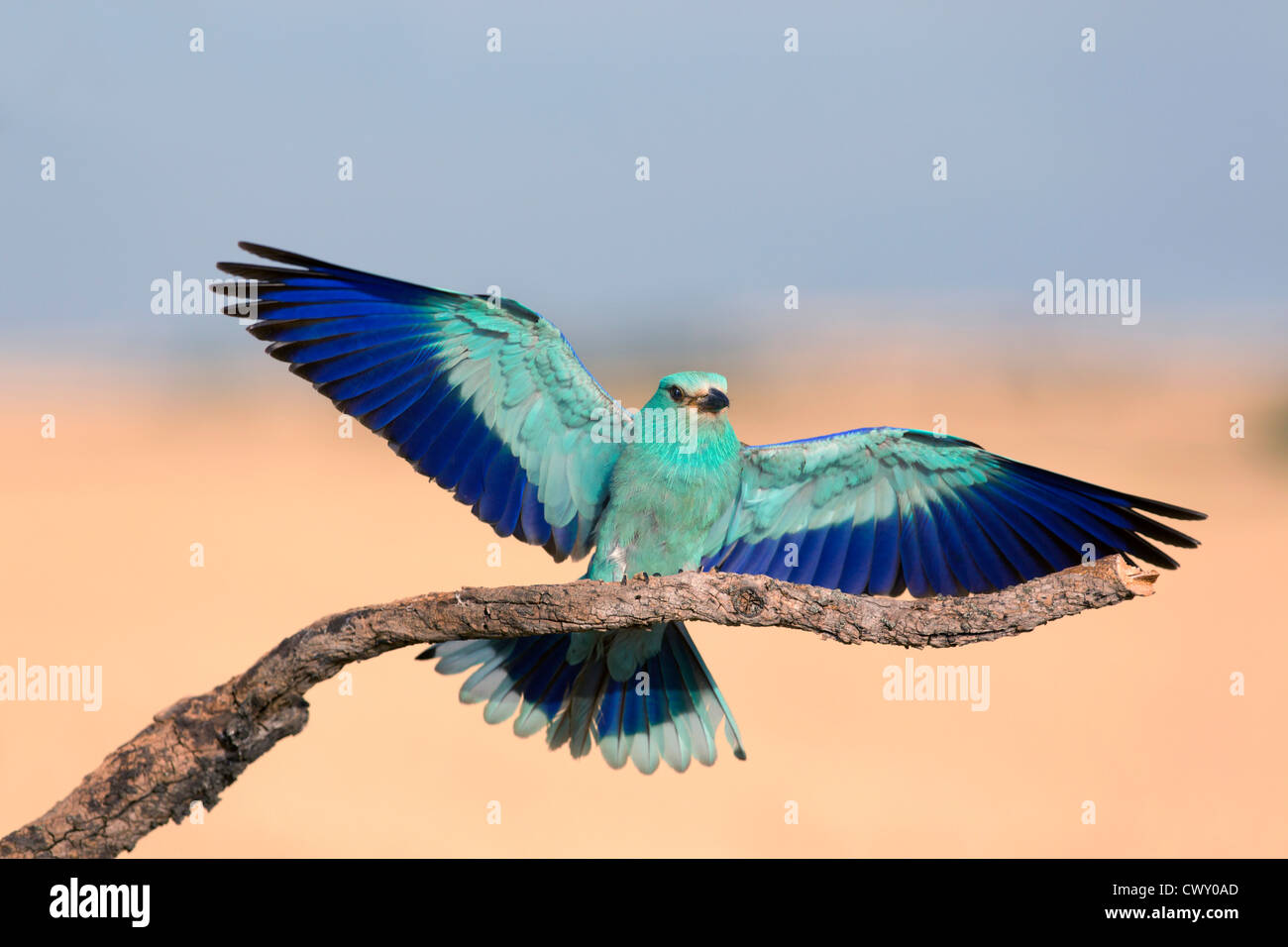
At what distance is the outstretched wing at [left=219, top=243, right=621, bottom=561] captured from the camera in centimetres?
570

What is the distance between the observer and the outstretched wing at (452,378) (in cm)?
570

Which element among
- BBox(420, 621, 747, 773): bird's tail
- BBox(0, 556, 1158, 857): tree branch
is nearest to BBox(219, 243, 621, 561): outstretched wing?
BBox(420, 621, 747, 773): bird's tail

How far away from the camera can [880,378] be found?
30484mm

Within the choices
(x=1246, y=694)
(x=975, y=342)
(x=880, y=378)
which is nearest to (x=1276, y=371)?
(x=975, y=342)

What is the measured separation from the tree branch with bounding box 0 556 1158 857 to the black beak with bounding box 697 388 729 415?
3.47ft

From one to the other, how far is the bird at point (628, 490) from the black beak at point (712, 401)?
0.01 m

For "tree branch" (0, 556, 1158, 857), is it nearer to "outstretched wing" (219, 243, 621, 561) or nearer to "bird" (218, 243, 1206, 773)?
"bird" (218, 243, 1206, 773)

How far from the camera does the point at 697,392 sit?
18.6 feet
